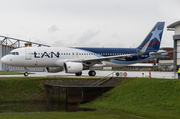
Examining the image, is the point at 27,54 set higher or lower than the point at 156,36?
→ lower

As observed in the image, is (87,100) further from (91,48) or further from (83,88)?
(91,48)

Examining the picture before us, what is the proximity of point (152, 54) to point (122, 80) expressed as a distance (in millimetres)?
15100

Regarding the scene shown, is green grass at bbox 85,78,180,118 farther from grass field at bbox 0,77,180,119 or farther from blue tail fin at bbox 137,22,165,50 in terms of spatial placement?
blue tail fin at bbox 137,22,165,50

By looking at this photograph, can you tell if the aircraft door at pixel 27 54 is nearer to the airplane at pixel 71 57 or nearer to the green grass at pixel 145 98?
the airplane at pixel 71 57

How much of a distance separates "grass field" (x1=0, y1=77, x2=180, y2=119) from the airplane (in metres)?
7.58

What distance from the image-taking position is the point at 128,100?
2162cm

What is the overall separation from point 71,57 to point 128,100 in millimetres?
17297

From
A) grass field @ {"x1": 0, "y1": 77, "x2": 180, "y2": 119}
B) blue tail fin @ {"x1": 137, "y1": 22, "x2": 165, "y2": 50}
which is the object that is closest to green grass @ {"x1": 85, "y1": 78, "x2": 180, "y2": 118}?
grass field @ {"x1": 0, "y1": 77, "x2": 180, "y2": 119}

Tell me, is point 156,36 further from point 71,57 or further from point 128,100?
point 128,100

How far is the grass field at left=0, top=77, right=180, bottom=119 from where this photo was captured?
→ 1705 cm

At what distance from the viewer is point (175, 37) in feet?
184

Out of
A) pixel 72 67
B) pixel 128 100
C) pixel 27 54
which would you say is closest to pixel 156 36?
pixel 72 67

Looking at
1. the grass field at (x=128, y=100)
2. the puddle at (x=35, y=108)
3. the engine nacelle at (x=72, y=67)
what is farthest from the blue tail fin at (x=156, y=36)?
the puddle at (x=35, y=108)

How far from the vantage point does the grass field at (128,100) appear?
17.0m
